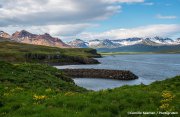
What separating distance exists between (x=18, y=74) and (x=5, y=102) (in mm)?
20692

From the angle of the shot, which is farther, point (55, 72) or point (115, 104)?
point (55, 72)

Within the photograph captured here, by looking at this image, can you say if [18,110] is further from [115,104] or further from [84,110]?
[115,104]

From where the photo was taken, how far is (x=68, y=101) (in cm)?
2122

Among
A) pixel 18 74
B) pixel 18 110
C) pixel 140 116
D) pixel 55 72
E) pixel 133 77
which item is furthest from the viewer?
pixel 133 77

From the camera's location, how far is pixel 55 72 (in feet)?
191

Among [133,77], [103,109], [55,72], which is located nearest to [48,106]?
[103,109]

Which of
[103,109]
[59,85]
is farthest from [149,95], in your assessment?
[59,85]

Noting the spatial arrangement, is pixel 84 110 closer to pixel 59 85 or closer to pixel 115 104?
pixel 115 104

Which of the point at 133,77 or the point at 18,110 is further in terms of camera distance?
the point at 133,77

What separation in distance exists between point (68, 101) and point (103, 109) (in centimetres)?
271

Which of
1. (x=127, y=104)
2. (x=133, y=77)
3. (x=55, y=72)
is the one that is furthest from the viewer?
(x=133, y=77)

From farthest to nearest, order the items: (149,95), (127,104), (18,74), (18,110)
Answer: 1. (18,74)
2. (149,95)
3. (127,104)
4. (18,110)

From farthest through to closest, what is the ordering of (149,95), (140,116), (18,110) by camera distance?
(149,95) < (18,110) < (140,116)

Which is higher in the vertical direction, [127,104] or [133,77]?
[127,104]
